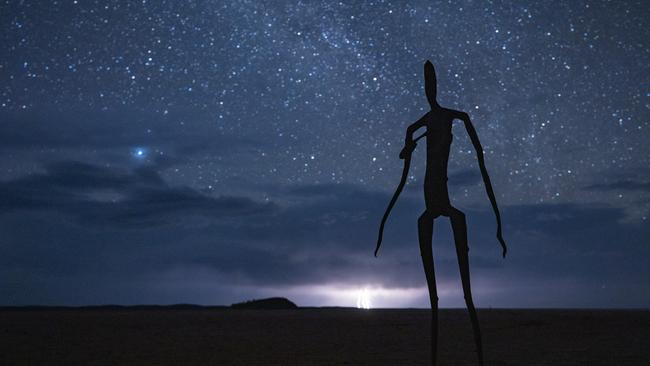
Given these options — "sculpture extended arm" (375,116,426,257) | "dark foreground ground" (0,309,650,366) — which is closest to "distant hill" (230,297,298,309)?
"dark foreground ground" (0,309,650,366)

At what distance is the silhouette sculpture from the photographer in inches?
239

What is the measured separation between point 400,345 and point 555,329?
6492mm

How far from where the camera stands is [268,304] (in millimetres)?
51125

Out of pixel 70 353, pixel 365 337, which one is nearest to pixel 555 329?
pixel 365 337

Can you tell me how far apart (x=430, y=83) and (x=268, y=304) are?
4643 centimetres

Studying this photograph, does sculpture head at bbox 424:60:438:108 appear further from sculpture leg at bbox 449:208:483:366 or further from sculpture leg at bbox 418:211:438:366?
sculpture leg at bbox 449:208:483:366

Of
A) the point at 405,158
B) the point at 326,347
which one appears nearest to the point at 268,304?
the point at 326,347

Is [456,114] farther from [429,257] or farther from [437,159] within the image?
[429,257]

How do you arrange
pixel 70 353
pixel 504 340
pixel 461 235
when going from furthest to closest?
pixel 504 340
pixel 70 353
pixel 461 235

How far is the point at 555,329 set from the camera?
15.9m

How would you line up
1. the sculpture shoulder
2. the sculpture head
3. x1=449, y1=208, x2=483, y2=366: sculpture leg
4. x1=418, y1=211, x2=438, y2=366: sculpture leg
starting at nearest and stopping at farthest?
x1=449, y1=208, x2=483, y2=366: sculpture leg → x1=418, y1=211, x2=438, y2=366: sculpture leg → the sculpture shoulder → the sculpture head

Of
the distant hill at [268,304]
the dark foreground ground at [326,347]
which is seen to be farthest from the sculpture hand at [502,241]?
the distant hill at [268,304]

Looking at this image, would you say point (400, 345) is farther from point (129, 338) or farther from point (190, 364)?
point (129, 338)

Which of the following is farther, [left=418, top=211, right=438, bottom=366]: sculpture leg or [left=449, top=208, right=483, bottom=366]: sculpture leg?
[left=418, top=211, right=438, bottom=366]: sculpture leg
